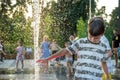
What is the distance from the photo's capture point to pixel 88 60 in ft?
13.7

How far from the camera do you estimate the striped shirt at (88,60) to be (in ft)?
13.7

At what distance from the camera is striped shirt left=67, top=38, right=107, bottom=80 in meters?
4.17

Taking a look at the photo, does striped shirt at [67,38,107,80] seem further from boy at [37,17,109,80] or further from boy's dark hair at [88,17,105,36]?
boy's dark hair at [88,17,105,36]

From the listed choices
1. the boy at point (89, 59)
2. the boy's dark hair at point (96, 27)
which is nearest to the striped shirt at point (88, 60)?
the boy at point (89, 59)

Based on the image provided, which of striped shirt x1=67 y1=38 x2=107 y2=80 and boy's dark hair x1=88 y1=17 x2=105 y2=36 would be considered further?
striped shirt x1=67 y1=38 x2=107 y2=80

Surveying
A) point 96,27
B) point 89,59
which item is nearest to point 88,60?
point 89,59

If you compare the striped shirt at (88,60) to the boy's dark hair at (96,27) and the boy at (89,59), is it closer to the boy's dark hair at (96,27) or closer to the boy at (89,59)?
the boy at (89,59)

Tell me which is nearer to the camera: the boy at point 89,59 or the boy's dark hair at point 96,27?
the boy's dark hair at point 96,27

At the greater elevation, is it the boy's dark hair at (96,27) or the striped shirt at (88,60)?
the boy's dark hair at (96,27)

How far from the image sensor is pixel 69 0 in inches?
1494

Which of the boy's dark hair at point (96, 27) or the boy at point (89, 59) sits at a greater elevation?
the boy's dark hair at point (96, 27)

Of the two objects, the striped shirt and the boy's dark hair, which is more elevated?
the boy's dark hair

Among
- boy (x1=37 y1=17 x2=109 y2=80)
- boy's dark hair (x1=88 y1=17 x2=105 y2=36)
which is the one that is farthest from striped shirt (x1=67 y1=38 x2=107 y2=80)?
boy's dark hair (x1=88 y1=17 x2=105 y2=36)

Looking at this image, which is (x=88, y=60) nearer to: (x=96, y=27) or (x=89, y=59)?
(x=89, y=59)
